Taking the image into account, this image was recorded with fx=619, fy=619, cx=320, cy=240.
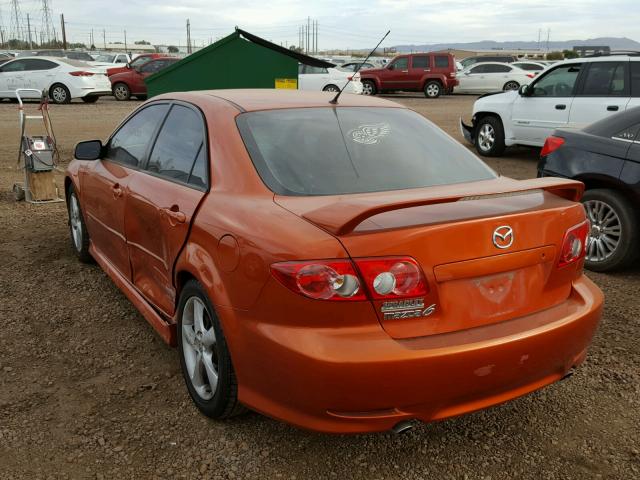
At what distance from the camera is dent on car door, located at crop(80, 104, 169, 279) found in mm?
3776

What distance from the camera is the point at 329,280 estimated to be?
2168 millimetres

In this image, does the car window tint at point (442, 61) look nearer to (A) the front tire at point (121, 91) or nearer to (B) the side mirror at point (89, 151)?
(A) the front tire at point (121, 91)

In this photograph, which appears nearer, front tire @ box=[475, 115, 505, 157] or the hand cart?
the hand cart

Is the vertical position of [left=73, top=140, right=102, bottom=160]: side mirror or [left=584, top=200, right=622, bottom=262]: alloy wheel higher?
[left=73, top=140, right=102, bottom=160]: side mirror

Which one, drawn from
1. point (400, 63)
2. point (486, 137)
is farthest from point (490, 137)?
point (400, 63)

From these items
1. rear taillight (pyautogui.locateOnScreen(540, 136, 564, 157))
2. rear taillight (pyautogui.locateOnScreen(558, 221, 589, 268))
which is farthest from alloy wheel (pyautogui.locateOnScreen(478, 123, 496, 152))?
rear taillight (pyautogui.locateOnScreen(558, 221, 589, 268))

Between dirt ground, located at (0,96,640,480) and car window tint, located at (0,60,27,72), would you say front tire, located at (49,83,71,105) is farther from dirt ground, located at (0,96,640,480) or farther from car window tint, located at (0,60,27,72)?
dirt ground, located at (0,96,640,480)

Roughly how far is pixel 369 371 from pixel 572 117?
850cm

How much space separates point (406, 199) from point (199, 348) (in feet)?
4.19

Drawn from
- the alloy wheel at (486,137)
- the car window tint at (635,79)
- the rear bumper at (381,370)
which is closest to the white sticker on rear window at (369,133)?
the rear bumper at (381,370)

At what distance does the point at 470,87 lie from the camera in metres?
26.5

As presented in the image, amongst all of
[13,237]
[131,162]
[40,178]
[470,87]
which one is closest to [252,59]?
[40,178]

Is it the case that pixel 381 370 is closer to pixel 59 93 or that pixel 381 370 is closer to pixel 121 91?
pixel 59 93

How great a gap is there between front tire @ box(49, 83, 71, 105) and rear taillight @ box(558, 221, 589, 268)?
786 inches
